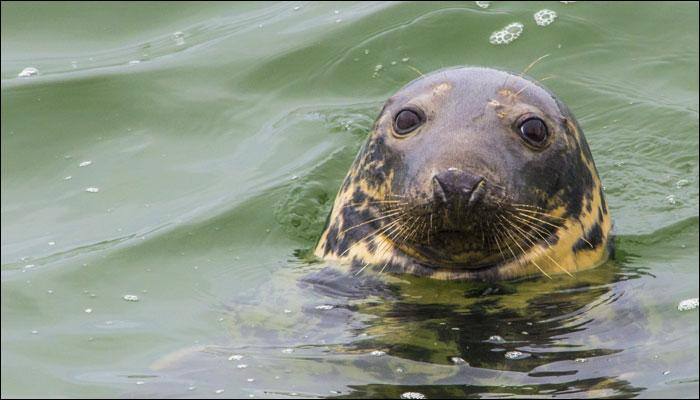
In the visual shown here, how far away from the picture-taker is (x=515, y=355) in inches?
274

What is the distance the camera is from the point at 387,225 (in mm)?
7633

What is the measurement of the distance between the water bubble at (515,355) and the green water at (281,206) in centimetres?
3

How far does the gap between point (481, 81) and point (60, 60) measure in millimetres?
5236

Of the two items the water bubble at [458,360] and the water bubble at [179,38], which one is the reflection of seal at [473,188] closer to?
the water bubble at [458,360]

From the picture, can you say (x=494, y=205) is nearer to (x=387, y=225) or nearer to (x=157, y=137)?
(x=387, y=225)

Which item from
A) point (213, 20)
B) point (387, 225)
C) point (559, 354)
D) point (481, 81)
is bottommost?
point (559, 354)

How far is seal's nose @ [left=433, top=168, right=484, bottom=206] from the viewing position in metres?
7.07

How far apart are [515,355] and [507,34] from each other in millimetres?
5668

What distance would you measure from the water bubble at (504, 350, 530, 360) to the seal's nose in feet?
2.36

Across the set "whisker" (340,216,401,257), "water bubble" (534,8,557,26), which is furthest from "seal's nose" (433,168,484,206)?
"water bubble" (534,8,557,26)

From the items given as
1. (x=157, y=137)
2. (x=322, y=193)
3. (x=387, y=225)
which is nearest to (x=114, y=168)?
(x=157, y=137)

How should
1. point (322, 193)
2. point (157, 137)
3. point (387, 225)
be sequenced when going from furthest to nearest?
point (157, 137), point (322, 193), point (387, 225)

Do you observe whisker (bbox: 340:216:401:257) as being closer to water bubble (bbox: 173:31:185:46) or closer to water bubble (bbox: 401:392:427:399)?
water bubble (bbox: 401:392:427:399)

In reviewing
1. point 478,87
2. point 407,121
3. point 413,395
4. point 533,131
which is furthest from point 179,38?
point 413,395
